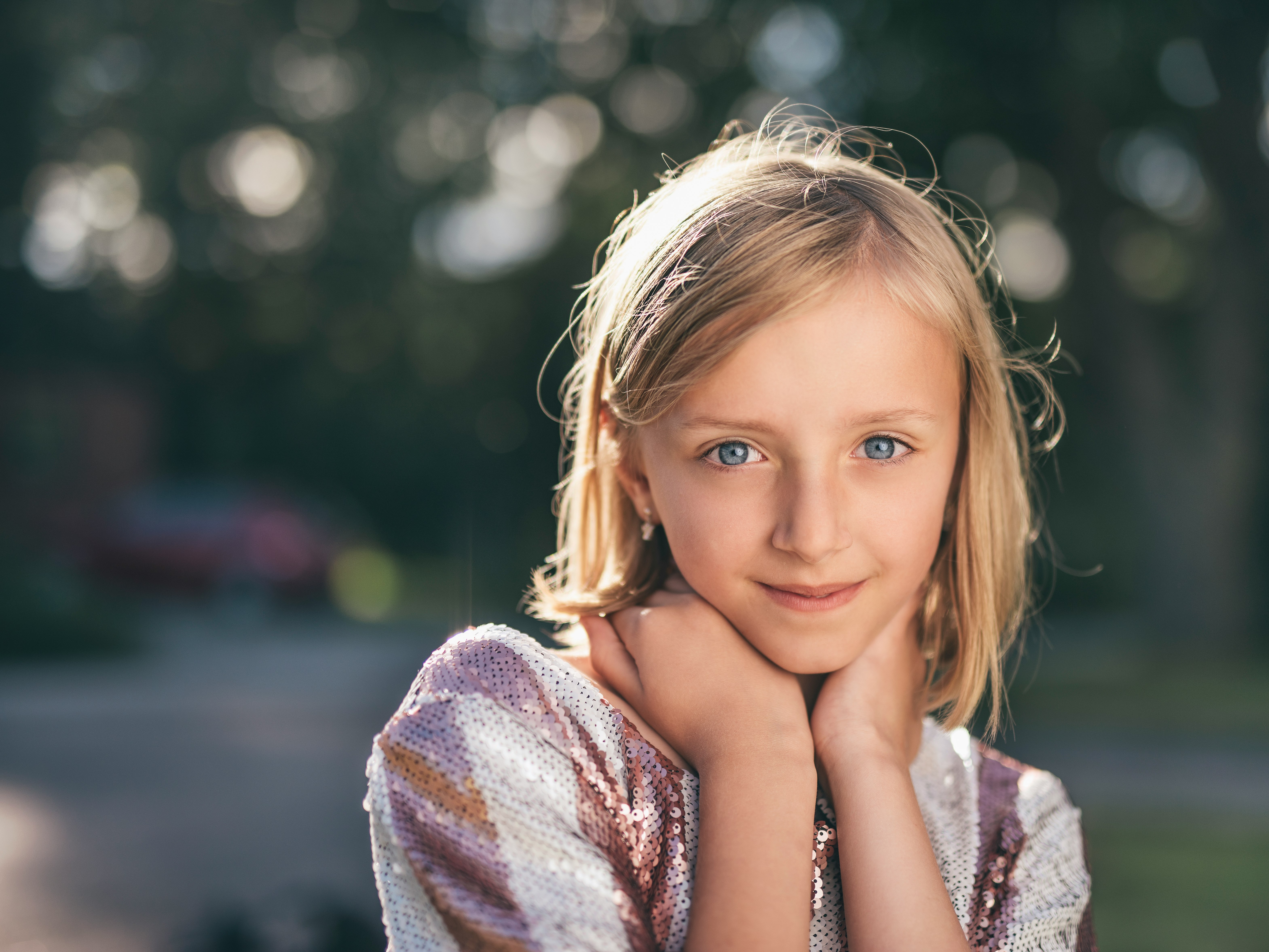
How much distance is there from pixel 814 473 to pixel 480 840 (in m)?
0.62

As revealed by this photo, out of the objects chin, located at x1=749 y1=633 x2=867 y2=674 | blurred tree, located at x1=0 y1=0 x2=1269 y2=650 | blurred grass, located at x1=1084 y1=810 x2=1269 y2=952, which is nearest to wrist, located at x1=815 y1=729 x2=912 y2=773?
chin, located at x1=749 y1=633 x2=867 y2=674

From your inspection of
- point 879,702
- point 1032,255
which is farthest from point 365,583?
point 879,702

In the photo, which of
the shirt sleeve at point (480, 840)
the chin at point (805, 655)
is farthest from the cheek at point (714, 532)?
the shirt sleeve at point (480, 840)

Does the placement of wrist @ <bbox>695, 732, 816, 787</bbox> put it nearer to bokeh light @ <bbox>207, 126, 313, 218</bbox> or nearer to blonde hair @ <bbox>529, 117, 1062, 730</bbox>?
blonde hair @ <bbox>529, 117, 1062, 730</bbox>

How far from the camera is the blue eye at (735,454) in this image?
1438mm

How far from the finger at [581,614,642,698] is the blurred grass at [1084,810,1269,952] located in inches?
161

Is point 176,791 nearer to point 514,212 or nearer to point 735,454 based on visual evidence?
point 735,454

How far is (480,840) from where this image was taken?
1.22 m

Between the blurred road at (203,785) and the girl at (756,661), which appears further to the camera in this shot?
the blurred road at (203,785)

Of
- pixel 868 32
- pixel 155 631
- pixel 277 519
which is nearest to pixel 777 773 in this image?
pixel 868 32

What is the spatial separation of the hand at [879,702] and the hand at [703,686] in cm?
4

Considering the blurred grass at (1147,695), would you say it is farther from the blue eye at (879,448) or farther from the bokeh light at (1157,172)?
the blue eye at (879,448)

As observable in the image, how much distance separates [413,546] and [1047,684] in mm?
18275

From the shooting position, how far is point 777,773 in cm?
137
